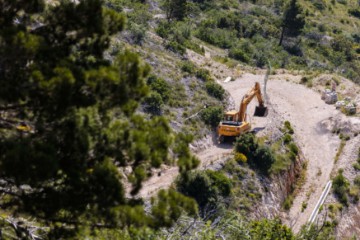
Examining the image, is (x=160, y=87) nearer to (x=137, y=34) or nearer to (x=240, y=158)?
(x=240, y=158)

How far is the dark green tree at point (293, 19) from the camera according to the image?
70.8m

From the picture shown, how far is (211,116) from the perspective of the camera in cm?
3931

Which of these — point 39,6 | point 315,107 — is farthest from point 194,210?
point 315,107

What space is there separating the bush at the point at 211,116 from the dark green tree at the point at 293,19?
35.4 metres

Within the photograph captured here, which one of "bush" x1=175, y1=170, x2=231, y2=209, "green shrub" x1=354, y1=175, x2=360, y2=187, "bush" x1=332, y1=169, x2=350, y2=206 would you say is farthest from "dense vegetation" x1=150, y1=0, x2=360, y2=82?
"bush" x1=175, y1=170, x2=231, y2=209

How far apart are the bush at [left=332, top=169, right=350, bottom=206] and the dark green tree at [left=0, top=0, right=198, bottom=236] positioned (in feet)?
82.3

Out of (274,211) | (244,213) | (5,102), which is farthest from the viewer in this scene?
(274,211)

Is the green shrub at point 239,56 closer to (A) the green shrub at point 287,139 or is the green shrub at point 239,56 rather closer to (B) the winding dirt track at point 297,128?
(B) the winding dirt track at point 297,128

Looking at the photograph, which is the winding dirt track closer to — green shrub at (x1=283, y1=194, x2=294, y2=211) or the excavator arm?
green shrub at (x1=283, y1=194, x2=294, y2=211)

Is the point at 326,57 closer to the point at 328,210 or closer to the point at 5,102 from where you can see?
the point at 328,210

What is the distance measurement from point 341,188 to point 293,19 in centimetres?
4152

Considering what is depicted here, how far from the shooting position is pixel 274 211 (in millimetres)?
32531

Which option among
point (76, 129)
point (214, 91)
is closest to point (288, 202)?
point (214, 91)

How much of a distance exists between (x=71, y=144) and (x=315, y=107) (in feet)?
130
